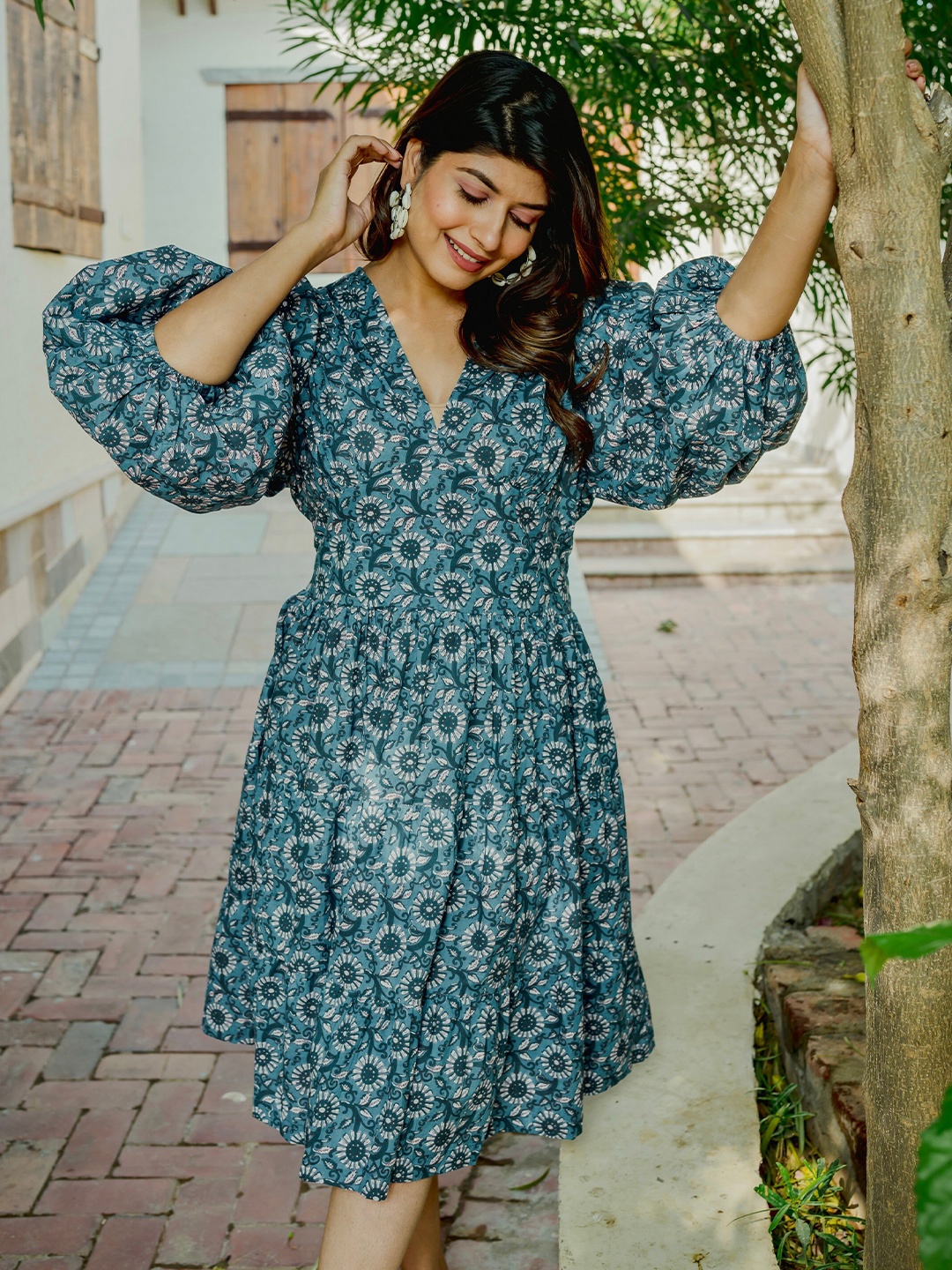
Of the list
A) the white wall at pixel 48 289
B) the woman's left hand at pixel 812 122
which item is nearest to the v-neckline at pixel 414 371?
the woman's left hand at pixel 812 122

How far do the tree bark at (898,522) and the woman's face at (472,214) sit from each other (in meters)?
0.51

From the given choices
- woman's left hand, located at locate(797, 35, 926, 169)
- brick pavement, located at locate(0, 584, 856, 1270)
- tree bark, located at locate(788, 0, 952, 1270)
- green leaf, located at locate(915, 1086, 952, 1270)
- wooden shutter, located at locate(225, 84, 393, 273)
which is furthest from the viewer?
wooden shutter, located at locate(225, 84, 393, 273)

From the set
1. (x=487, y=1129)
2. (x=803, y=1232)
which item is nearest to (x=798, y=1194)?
(x=803, y=1232)

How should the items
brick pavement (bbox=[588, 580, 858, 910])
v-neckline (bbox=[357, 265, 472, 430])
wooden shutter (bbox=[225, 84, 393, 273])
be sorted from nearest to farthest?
v-neckline (bbox=[357, 265, 472, 430]) → brick pavement (bbox=[588, 580, 858, 910]) → wooden shutter (bbox=[225, 84, 393, 273])

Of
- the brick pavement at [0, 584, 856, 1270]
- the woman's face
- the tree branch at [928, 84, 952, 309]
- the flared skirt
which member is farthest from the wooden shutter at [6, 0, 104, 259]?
the tree branch at [928, 84, 952, 309]

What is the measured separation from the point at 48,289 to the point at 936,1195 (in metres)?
6.20

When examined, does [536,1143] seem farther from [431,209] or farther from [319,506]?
[431,209]

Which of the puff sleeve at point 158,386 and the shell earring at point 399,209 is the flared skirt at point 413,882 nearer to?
the puff sleeve at point 158,386

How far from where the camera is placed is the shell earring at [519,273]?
1.90 meters

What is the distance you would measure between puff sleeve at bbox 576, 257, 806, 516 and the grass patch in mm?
1068

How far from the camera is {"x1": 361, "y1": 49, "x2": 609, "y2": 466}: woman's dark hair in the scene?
1.78 meters

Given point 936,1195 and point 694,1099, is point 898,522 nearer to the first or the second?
point 936,1195

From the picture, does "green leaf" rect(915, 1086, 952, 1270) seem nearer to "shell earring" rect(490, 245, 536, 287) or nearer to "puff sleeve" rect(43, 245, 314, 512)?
"puff sleeve" rect(43, 245, 314, 512)

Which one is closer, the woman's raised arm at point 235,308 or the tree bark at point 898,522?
the tree bark at point 898,522
